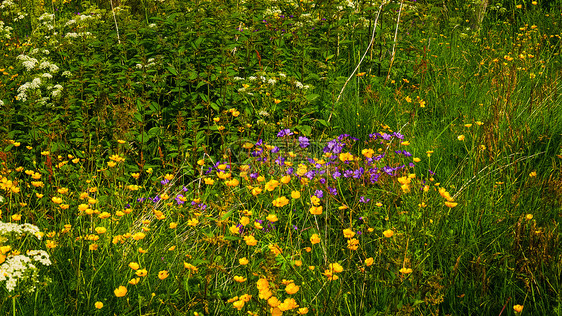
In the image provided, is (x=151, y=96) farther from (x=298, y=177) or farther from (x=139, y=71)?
(x=298, y=177)

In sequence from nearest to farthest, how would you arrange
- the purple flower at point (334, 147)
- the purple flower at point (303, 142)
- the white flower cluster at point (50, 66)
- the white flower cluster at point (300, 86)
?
the purple flower at point (334, 147)
the purple flower at point (303, 142)
the white flower cluster at point (300, 86)
the white flower cluster at point (50, 66)

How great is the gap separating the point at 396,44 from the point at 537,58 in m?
1.29

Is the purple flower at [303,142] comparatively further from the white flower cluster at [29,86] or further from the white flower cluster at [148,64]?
the white flower cluster at [29,86]

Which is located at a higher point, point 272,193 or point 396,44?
point 396,44

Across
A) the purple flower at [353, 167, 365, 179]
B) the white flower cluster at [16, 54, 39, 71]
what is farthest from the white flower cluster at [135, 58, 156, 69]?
the purple flower at [353, 167, 365, 179]

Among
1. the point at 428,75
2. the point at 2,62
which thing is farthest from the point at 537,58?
the point at 2,62

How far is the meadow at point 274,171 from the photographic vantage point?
180 centimetres

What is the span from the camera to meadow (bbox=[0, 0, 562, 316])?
5.92 ft

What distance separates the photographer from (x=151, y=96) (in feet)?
12.3

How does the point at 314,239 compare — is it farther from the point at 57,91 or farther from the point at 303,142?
the point at 57,91

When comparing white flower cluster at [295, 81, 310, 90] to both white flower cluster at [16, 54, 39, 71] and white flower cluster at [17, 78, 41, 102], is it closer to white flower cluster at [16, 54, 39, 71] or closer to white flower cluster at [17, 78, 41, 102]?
white flower cluster at [17, 78, 41, 102]

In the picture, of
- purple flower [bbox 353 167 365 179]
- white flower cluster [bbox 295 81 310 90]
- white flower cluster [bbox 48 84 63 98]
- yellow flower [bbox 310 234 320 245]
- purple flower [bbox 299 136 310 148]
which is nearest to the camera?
yellow flower [bbox 310 234 320 245]

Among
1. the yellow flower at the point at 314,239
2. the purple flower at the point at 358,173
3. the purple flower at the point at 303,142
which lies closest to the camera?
the yellow flower at the point at 314,239

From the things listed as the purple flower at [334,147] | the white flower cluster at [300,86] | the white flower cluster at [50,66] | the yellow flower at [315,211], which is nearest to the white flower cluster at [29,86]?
the white flower cluster at [50,66]
